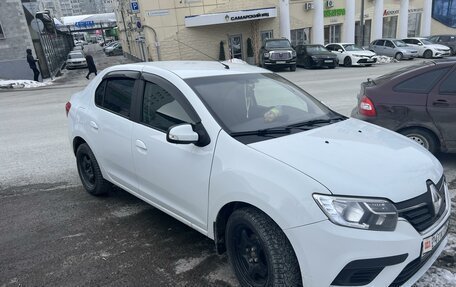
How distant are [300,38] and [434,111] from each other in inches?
1059

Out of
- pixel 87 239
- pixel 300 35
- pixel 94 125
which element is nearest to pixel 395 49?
pixel 300 35

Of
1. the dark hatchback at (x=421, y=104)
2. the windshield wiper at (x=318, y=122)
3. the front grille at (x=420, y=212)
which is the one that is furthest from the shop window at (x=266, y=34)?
the front grille at (x=420, y=212)

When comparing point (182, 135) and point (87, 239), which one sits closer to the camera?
point (182, 135)

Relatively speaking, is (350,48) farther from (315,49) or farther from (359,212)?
(359,212)

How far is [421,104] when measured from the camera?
16.8 feet

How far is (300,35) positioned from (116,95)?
2850 cm

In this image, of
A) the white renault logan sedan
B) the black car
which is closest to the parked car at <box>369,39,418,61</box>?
the black car

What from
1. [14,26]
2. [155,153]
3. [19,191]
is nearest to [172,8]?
[14,26]

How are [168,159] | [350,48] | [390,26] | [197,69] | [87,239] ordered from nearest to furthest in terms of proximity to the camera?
[168,159] < [197,69] < [87,239] < [350,48] < [390,26]

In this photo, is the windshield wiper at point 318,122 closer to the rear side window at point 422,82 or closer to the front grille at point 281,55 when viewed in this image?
the rear side window at point 422,82

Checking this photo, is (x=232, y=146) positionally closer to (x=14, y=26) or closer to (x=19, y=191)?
(x=19, y=191)

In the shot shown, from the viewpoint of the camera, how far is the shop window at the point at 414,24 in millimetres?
36562

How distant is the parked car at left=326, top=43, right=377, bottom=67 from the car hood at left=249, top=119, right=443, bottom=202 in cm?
2143

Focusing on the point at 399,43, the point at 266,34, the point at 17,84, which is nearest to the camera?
the point at 17,84
